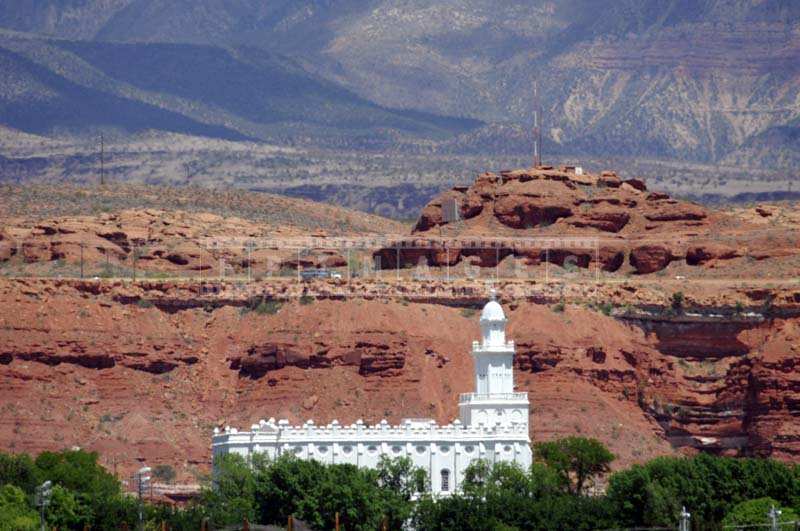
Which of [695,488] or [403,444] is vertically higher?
[403,444]

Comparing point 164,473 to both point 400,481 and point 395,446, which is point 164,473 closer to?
point 395,446

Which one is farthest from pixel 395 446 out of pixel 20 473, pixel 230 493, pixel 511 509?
pixel 20 473

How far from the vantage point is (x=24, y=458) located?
436 feet

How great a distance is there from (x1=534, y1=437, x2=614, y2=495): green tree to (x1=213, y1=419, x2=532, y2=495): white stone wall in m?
1.60

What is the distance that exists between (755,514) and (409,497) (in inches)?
596

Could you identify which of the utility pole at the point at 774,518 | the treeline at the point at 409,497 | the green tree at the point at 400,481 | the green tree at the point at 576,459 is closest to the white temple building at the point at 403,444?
the green tree at the point at 576,459

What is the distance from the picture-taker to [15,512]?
118 meters

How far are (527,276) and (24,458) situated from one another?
4241 centimetres

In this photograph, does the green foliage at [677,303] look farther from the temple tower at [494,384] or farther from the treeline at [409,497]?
the treeline at [409,497]

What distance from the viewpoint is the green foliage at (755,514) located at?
119625mm

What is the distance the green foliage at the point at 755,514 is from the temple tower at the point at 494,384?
1655 cm

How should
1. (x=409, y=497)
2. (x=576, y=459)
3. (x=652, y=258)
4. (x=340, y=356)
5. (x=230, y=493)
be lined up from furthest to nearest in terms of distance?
(x=652, y=258)
(x=340, y=356)
(x=576, y=459)
(x=409, y=497)
(x=230, y=493)

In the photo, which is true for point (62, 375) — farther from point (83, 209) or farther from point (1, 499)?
point (83, 209)

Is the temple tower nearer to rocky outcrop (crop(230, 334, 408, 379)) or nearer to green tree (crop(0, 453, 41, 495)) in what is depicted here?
rocky outcrop (crop(230, 334, 408, 379))
